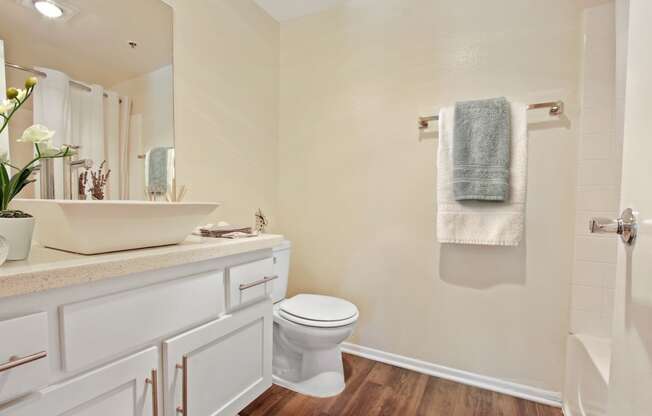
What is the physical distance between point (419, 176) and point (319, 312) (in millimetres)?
974

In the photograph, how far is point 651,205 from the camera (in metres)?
0.47

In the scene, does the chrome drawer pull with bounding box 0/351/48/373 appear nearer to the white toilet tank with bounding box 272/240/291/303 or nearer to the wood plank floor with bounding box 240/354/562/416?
the wood plank floor with bounding box 240/354/562/416

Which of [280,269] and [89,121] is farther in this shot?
[280,269]

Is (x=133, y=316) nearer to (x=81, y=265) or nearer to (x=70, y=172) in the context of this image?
(x=81, y=265)

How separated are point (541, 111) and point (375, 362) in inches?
67.3

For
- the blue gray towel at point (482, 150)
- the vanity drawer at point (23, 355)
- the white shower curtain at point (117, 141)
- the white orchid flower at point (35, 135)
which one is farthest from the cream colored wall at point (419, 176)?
the vanity drawer at point (23, 355)

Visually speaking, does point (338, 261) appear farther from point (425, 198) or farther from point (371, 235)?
point (425, 198)

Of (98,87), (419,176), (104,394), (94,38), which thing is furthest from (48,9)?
(419,176)

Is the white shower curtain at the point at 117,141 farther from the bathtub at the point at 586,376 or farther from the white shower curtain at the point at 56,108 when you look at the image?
the bathtub at the point at 586,376

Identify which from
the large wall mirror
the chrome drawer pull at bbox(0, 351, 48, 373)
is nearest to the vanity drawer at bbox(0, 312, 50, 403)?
the chrome drawer pull at bbox(0, 351, 48, 373)

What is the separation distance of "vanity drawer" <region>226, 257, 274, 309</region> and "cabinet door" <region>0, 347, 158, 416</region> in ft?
1.02

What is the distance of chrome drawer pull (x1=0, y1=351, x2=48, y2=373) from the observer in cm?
60

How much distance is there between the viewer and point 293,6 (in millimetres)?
2117

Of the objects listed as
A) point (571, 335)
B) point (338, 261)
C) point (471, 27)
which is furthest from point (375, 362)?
point (471, 27)
